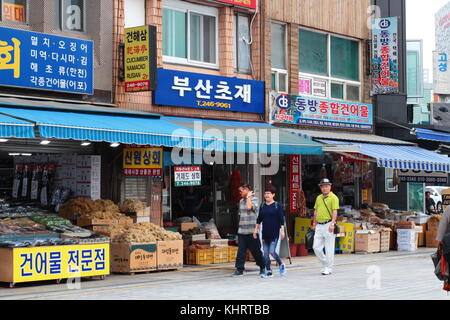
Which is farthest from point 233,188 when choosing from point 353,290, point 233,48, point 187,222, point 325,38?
point 353,290

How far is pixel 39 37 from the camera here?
1568 cm

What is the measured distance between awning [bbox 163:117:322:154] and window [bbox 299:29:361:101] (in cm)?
345

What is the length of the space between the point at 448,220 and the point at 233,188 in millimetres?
10183

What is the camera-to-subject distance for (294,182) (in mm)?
22688

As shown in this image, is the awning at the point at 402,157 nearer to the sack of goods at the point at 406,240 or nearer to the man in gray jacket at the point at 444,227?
the sack of goods at the point at 406,240

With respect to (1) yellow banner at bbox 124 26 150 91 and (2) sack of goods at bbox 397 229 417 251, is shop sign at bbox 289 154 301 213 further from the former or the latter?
(1) yellow banner at bbox 124 26 150 91

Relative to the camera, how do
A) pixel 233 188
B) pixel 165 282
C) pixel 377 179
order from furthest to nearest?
pixel 377 179 < pixel 233 188 < pixel 165 282

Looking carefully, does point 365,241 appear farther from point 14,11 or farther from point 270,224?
point 14,11

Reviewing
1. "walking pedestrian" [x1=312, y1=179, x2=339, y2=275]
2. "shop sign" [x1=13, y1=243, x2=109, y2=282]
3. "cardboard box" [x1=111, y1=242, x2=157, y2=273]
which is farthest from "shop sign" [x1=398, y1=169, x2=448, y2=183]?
"shop sign" [x1=13, y1=243, x2=109, y2=282]

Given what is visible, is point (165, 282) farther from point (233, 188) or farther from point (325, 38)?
point (325, 38)

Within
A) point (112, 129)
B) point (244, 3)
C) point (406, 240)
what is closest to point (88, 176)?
point (112, 129)

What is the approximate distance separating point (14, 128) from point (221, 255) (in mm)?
6908
